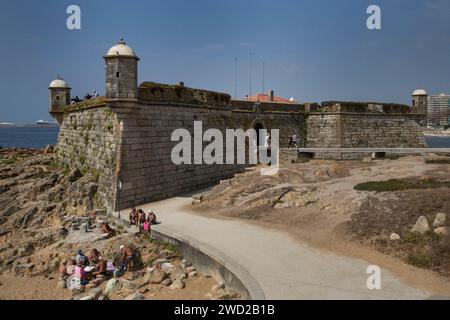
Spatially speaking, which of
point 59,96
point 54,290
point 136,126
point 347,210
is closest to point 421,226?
point 347,210

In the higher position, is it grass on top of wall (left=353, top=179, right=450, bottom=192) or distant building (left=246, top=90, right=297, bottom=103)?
distant building (left=246, top=90, right=297, bottom=103)

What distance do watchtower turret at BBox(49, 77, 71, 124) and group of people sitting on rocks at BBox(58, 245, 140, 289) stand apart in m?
15.2

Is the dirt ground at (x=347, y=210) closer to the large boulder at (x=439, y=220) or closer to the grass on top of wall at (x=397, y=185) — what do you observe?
the large boulder at (x=439, y=220)

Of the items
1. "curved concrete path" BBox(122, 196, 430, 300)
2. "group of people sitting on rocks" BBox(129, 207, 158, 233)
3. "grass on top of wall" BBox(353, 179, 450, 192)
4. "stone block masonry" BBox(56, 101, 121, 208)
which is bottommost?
"curved concrete path" BBox(122, 196, 430, 300)

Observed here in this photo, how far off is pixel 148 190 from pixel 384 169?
1148 cm

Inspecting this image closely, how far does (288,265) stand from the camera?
353 inches

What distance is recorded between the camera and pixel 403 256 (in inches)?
363

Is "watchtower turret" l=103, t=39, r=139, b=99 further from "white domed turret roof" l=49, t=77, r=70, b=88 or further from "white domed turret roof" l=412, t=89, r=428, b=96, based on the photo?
"white domed turret roof" l=412, t=89, r=428, b=96

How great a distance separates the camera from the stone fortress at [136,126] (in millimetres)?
15344

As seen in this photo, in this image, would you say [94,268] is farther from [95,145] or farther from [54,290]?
[95,145]

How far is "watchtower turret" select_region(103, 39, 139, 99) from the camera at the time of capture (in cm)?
1491

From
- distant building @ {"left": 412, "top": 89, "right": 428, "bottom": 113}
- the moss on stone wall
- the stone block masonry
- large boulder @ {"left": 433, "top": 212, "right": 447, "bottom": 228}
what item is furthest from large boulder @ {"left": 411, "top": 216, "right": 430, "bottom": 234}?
distant building @ {"left": 412, "top": 89, "right": 428, "bottom": 113}

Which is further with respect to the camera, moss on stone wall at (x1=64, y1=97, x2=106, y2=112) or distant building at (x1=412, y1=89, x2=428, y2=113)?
distant building at (x1=412, y1=89, x2=428, y2=113)
